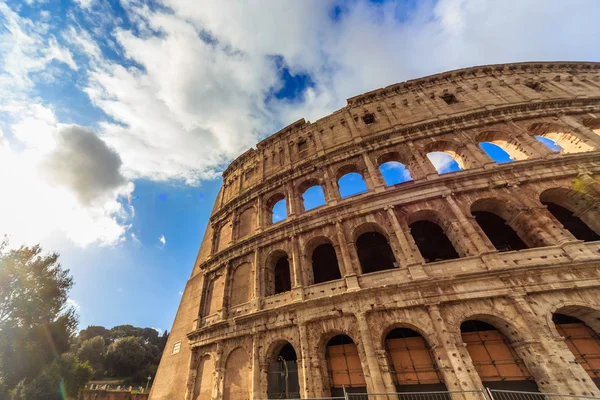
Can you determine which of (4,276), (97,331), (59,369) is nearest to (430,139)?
(4,276)

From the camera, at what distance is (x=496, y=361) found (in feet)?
25.6

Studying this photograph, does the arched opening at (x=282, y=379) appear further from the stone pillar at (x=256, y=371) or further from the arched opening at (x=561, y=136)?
the arched opening at (x=561, y=136)

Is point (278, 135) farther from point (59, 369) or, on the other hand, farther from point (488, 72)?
point (59, 369)

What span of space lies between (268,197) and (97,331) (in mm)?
66582

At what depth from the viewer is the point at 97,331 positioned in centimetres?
5397

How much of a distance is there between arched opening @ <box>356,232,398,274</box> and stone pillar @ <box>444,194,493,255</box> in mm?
3449

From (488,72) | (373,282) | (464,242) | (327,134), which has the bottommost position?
(373,282)

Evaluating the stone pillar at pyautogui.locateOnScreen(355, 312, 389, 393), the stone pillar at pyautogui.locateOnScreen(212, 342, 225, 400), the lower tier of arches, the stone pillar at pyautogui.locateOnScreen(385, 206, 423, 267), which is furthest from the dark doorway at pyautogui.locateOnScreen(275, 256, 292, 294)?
the stone pillar at pyautogui.locateOnScreen(385, 206, 423, 267)

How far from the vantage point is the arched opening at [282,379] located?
9.61 metres

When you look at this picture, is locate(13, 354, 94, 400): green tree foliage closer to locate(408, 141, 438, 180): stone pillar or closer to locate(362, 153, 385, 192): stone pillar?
locate(362, 153, 385, 192): stone pillar

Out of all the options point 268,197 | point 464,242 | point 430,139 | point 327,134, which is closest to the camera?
point 464,242

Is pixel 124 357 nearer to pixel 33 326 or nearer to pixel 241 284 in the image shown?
pixel 33 326

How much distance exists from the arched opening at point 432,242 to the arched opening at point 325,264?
4.51 metres

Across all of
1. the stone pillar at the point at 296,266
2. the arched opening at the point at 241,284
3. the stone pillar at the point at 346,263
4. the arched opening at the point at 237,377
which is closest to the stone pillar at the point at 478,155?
the stone pillar at the point at 346,263
